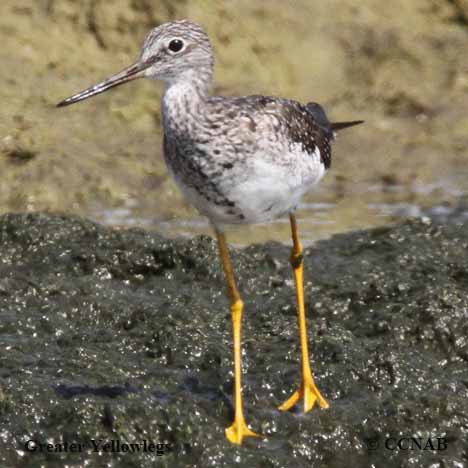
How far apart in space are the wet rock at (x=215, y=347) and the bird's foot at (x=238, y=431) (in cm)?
5

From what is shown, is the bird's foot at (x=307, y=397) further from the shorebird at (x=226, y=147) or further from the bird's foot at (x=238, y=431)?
the bird's foot at (x=238, y=431)

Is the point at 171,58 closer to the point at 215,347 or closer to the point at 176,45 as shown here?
the point at 176,45

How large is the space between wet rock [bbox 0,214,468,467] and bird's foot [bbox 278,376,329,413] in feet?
0.22

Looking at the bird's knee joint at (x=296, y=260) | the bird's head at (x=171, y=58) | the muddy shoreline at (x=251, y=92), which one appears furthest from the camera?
the muddy shoreline at (x=251, y=92)

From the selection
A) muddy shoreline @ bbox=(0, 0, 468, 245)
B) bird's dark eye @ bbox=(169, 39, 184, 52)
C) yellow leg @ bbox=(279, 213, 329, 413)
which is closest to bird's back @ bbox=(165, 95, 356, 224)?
bird's dark eye @ bbox=(169, 39, 184, 52)

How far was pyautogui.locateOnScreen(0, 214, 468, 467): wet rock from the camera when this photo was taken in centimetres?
604

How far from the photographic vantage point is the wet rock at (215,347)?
6043 millimetres

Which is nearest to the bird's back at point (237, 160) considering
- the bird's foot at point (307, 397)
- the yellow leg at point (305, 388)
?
the yellow leg at point (305, 388)

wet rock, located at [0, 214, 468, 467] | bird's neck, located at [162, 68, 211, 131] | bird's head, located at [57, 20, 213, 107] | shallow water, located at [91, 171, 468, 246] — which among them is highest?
bird's head, located at [57, 20, 213, 107]

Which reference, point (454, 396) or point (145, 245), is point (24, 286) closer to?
point (145, 245)

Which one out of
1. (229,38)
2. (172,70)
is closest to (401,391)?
(172,70)

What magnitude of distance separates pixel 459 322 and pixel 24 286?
262cm

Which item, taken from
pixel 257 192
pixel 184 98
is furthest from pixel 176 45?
pixel 257 192

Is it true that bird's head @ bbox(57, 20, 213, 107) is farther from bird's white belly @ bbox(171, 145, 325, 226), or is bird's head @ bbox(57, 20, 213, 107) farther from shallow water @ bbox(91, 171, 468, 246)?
shallow water @ bbox(91, 171, 468, 246)
